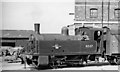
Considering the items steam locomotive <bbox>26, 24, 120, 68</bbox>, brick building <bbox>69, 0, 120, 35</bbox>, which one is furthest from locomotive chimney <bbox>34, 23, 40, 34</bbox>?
brick building <bbox>69, 0, 120, 35</bbox>

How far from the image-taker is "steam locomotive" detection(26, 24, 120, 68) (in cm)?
1536

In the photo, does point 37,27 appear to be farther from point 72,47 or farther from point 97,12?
point 97,12

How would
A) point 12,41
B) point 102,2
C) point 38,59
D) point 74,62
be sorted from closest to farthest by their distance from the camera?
1. point 38,59
2. point 74,62
3. point 102,2
4. point 12,41

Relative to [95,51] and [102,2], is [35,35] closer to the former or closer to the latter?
[95,51]

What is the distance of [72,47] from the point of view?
16125 millimetres

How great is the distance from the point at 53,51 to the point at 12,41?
75.5 feet

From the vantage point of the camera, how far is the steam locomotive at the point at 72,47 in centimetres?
1536

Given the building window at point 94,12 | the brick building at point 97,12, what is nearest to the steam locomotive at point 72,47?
the brick building at point 97,12

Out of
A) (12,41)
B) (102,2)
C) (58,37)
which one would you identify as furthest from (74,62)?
(12,41)

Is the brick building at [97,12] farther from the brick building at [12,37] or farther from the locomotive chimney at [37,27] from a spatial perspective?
the locomotive chimney at [37,27]

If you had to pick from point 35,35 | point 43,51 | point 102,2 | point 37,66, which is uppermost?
point 102,2

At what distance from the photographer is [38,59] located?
15.0 meters

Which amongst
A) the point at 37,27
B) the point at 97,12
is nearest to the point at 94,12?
the point at 97,12

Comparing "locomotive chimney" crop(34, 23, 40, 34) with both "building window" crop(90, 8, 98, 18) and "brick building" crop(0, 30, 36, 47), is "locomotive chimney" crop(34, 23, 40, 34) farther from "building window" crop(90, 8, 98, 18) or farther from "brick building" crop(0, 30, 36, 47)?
"brick building" crop(0, 30, 36, 47)
